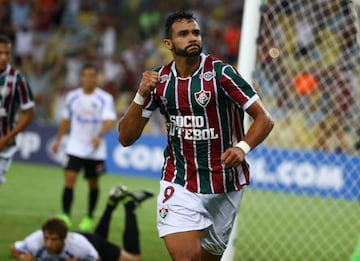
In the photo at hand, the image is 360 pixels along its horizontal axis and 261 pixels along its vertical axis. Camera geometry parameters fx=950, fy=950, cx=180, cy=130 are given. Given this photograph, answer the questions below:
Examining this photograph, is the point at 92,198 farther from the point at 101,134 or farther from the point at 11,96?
the point at 11,96

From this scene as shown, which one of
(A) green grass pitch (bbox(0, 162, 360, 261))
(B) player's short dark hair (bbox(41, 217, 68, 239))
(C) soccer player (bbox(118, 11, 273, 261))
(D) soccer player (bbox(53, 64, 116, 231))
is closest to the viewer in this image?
(C) soccer player (bbox(118, 11, 273, 261))

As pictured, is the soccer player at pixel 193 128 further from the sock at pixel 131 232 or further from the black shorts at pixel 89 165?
the black shorts at pixel 89 165

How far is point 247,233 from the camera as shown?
1191 cm

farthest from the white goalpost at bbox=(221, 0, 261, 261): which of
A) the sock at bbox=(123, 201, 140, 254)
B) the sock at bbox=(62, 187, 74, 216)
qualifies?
the sock at bbox=(62, 187, 74, 216)

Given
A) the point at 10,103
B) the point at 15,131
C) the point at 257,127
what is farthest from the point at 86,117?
the point at 257,127

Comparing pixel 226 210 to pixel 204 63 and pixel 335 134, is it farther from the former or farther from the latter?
pixel 335 134

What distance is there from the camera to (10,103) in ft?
31.7

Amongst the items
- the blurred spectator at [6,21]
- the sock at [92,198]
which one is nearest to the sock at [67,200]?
the sock at [92,198]

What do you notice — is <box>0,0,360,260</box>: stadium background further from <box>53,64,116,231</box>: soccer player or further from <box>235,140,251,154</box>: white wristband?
<box>235,140,251,154</box>: white wristband

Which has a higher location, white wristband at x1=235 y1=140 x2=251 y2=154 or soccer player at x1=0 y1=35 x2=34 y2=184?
soccer player at x1=0 y1=35 x2=34 y2=184

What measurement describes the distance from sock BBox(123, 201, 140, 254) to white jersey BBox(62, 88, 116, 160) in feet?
7.93

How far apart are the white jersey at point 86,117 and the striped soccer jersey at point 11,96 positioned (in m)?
2.42

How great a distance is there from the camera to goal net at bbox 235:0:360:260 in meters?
10.6

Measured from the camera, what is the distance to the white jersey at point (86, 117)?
12.2 meters
